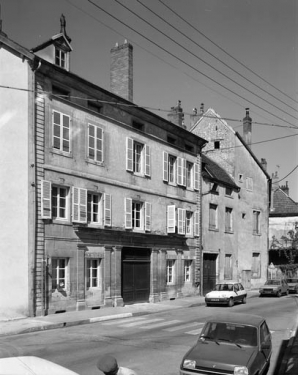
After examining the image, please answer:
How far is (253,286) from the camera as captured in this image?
3747 cm

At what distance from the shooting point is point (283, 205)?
50.2 metres

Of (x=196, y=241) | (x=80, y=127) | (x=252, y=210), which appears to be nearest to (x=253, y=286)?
(x=252, y=210)

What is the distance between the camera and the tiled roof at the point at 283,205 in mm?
48969

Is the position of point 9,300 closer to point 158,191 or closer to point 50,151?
point 50,151

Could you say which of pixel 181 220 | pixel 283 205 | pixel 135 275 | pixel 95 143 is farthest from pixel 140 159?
pixel 283 205

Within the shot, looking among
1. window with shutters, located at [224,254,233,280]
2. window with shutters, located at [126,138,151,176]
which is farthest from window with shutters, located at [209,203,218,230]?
window with shutters, located at [126,138,151,176]

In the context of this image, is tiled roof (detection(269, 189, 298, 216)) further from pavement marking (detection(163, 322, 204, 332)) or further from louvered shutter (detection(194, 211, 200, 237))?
pavement marking (detection(163, 322, 204, 332))

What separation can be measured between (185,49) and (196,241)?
16.2 metres

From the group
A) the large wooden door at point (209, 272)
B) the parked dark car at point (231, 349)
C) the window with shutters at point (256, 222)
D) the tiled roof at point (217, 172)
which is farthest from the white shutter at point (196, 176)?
the parked dark car at point (231, 349)

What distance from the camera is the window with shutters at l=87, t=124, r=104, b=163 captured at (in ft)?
70.7

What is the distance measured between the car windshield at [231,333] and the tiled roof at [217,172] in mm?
22819

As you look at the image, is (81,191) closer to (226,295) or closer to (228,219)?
(226,295)

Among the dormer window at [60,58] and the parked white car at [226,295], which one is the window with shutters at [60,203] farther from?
the parked white car at [226,295]

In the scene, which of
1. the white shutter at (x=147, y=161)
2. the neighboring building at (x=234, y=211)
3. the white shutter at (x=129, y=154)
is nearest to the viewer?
the white shutter at (x=129, y=154)
